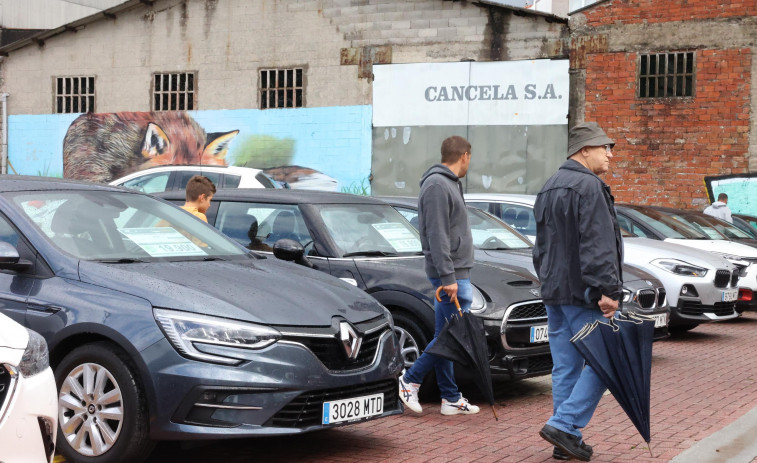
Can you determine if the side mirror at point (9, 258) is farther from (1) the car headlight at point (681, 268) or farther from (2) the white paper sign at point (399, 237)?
(1) the car headlight at point (681, 268)

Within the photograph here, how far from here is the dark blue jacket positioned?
5.38m

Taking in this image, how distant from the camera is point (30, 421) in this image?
394cm

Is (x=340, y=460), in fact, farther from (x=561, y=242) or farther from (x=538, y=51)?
(x=538, y=51)

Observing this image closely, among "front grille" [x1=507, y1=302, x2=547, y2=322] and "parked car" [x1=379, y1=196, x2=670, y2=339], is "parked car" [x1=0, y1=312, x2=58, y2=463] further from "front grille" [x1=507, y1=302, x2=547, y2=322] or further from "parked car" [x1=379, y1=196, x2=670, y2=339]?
"parked car" [x1=379, y1=196, x2=670, y2=339]

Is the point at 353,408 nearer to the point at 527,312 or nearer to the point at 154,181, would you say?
the point at 527,312

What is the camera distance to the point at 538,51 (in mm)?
22812

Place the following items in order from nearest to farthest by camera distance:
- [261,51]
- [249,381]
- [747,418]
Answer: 1. [249,381]
2. [747,418]
3. [261,51]

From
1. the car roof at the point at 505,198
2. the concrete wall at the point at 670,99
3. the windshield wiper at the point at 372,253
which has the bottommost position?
the windshield wiper at the point at 372,253

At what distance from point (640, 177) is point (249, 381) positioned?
1843cm

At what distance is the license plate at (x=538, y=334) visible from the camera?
292 inches

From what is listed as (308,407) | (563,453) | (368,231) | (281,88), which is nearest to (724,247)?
(368,231)

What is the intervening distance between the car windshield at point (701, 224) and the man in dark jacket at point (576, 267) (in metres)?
9.34

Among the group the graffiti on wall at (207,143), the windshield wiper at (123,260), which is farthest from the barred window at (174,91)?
the windshield wiper at (123,260)

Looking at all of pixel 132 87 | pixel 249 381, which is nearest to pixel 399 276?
pixel 249 381
